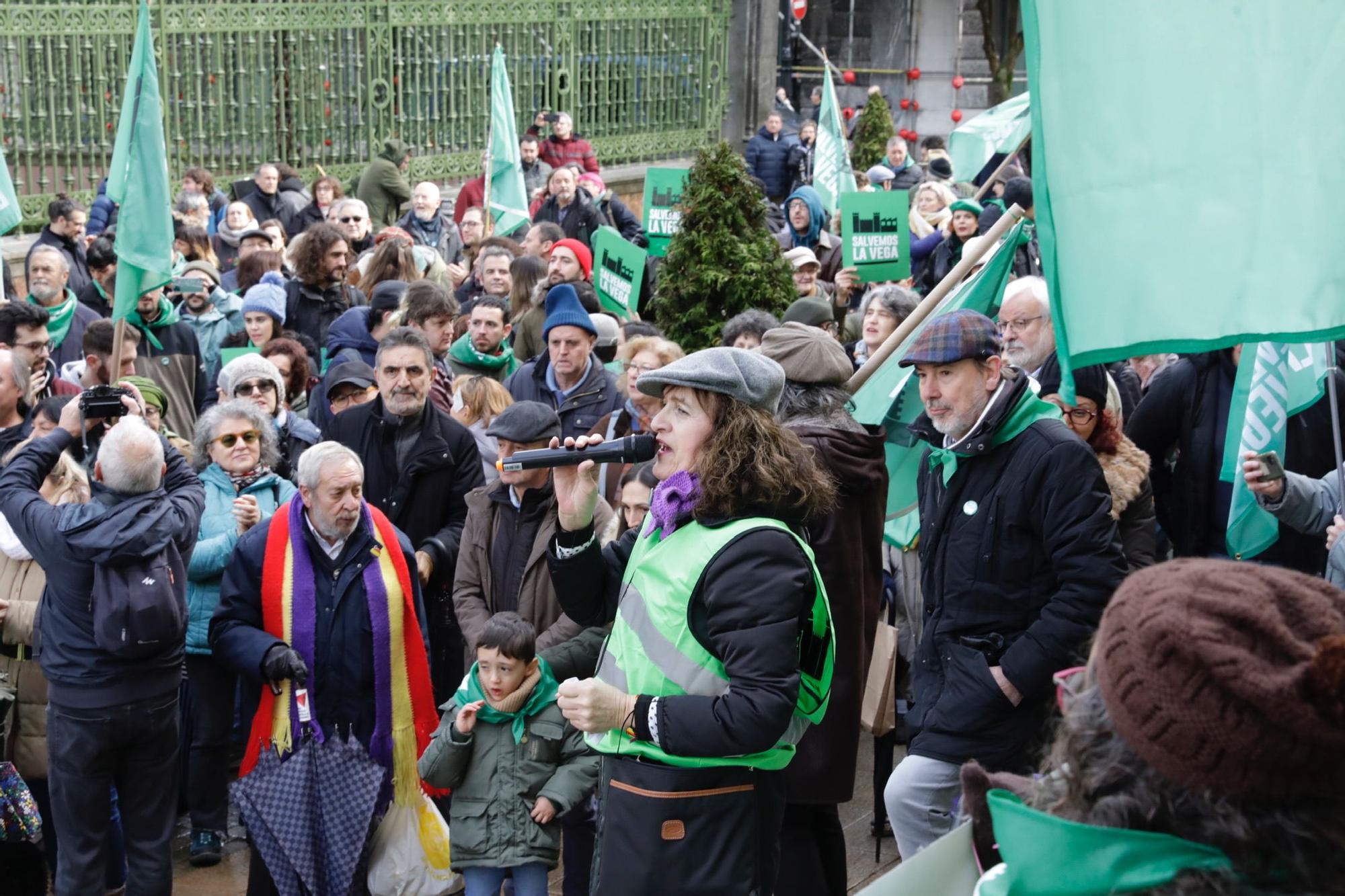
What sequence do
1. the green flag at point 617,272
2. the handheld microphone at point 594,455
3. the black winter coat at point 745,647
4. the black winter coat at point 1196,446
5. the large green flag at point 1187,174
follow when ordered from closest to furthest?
the large green flag at point 1187,174 < the black winter coat at point 745,647 < the handheld microphone at point 594,455 < the black winter coat at point 1196,446 < the green flag at point 617,272

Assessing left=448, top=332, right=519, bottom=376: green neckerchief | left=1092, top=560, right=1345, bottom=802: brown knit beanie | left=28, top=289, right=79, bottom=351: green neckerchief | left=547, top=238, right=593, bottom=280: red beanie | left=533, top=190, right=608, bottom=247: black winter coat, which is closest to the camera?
left=1092, top=560, right=1345, bottom=802: brown knit beanie

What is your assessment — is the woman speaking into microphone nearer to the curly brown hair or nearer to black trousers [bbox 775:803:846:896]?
the curly brown hair

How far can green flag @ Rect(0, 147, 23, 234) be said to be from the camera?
27.2 ft

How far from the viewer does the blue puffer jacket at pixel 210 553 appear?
5.62 m

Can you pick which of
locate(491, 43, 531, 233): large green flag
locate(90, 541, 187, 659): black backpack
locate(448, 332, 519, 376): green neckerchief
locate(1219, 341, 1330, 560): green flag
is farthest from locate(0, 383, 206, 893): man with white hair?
locate(491, 43, 531, 233): large green flag

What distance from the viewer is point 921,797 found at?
3.97 meters

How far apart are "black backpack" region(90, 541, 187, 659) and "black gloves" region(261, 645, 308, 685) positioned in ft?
1.06

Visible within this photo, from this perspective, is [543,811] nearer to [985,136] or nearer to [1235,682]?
[1235,682]

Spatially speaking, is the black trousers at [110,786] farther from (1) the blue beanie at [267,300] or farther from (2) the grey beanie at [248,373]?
(1) the blue beanie at [267,300]

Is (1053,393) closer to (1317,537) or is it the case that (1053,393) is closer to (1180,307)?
(1317,537)

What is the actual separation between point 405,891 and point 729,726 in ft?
7.58

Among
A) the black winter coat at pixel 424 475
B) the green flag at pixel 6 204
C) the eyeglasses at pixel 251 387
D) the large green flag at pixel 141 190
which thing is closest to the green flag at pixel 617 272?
the large green flag at pixel 141 190

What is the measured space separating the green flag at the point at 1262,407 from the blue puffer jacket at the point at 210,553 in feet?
10.9

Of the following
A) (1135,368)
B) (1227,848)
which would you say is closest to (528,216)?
(1135,368)
